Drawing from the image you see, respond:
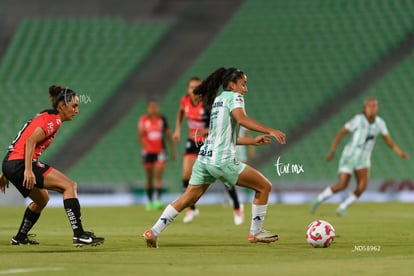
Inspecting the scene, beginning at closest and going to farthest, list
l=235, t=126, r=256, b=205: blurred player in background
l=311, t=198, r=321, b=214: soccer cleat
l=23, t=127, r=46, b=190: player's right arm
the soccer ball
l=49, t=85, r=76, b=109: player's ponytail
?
l=23, t=127, r=46, b=190: player's right arm, the soccer ball, l=49, t=85, r=76, b=109: player's ponytail, l=311, t=198, r=321, b=214: soccer cleat, l=235, t=126, r=256, b=205: blurred player in background

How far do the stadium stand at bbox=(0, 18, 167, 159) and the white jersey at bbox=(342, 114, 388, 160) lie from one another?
11.5 m

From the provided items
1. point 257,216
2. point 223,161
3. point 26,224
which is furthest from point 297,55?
point 223,161

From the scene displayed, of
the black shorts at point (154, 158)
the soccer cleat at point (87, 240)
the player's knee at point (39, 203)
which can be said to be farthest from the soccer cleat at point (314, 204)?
the soccer cleat at point (87, 240)

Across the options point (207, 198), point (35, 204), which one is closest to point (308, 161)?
point (207, 198)

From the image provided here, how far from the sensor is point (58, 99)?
12.1m

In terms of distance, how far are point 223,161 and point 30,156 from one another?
2.14 metres

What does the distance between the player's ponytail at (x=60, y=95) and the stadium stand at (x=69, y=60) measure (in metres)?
18.1

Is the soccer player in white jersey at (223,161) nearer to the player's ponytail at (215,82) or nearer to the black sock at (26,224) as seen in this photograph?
the player's ponytail at (215,82)

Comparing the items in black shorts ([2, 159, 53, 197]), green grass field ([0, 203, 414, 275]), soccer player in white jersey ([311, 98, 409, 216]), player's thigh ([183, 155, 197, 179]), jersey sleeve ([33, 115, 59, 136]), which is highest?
soccer player in white jersey ([311, 98, 409, 216])

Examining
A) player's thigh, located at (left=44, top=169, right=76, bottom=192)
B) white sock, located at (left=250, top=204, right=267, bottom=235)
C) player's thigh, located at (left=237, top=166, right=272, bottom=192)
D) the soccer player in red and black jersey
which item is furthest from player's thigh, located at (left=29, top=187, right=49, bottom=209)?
white sock, located at (left=250, top=204, right=267, bottom=235)

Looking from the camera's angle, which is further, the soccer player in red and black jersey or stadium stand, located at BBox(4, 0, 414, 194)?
stadium stand, located at BBox(4, 0, 414, 194)

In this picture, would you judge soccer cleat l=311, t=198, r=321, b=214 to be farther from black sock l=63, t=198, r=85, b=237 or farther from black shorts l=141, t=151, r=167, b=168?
black sock l=63, t=198, r=85, b=237

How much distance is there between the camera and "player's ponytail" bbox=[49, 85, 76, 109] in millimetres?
12078

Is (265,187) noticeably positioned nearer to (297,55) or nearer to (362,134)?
(362,134)
